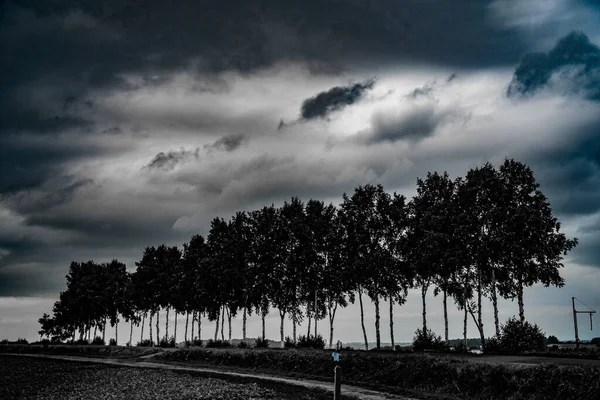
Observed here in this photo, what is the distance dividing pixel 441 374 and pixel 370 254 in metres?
31.3

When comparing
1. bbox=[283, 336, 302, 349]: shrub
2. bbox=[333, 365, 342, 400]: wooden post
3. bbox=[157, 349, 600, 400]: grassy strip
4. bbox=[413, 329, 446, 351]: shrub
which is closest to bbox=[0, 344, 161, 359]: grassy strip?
bbox=[283, 336, 302, 349]: shrub

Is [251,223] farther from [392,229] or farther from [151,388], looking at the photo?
[151,388]

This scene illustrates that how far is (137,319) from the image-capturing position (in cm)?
10825

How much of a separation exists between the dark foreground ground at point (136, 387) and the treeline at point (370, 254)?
922 inches

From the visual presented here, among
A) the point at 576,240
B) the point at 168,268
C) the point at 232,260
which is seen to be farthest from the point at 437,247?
the point at 168,268

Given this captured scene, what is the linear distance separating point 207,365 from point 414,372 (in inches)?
1001

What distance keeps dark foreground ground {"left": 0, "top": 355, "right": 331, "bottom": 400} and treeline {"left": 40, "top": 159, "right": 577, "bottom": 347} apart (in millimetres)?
23425

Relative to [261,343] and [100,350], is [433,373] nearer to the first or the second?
[261,343]

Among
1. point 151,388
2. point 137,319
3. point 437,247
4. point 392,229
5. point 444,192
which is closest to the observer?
point 151,388

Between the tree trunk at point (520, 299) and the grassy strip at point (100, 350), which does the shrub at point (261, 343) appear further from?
the tree trunk at point (520, 299)

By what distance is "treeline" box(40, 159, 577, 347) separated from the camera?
53062mm

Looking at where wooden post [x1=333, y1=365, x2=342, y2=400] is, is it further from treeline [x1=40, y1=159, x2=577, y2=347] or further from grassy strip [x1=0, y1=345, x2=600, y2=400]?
treeline [x1=40, y1=159, x2=577, y2=347]

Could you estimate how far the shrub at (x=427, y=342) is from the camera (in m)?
45.5

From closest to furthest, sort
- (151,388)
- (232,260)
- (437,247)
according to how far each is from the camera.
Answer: (151,388)
(437,247)
(232,260)
